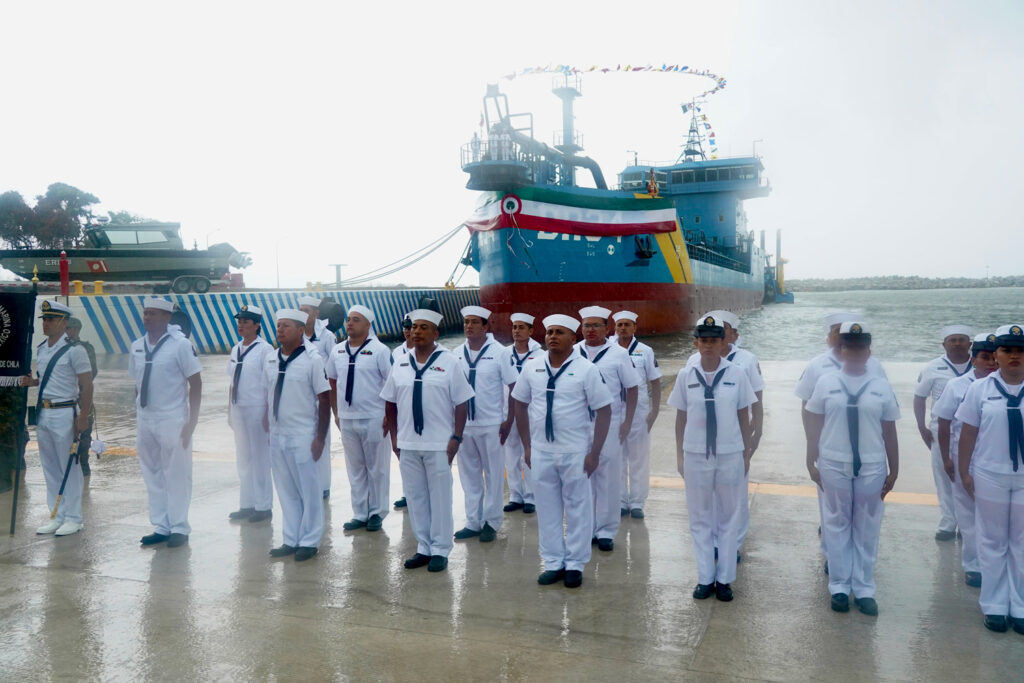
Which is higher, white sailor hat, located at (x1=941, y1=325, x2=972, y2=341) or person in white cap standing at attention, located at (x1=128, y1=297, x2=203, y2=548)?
A: white sailor hat, located at (x1=941, y1=325, x2=972, y2=341)

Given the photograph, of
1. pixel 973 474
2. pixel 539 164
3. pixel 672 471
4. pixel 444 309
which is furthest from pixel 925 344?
pixel 973 474

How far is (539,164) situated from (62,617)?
1060 inches

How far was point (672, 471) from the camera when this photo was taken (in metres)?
8.34

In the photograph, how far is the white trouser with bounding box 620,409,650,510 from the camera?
22.1 feet

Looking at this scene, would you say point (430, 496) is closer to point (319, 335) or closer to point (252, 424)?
point (252, 424)

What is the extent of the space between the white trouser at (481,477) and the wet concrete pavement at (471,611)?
23 centimetres

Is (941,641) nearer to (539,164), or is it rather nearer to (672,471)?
(672,471)

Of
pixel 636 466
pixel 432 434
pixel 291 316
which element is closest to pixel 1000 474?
pixel 636 466

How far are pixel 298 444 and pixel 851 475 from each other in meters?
3.89

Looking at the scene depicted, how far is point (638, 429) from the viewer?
688cm

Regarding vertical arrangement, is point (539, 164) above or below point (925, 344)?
above

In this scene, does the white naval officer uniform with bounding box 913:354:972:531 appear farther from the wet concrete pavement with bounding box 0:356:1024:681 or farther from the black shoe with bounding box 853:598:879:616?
the black shoe with bounding box 853:598:879:616

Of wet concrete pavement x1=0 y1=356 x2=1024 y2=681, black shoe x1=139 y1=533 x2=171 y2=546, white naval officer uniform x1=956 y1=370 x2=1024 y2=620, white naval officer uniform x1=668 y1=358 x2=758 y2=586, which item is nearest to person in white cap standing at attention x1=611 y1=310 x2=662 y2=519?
wet concrete pavement x1=0 y1=356 x2=1024 y2=681

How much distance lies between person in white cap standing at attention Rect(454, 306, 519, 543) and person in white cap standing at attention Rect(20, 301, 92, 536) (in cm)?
315
